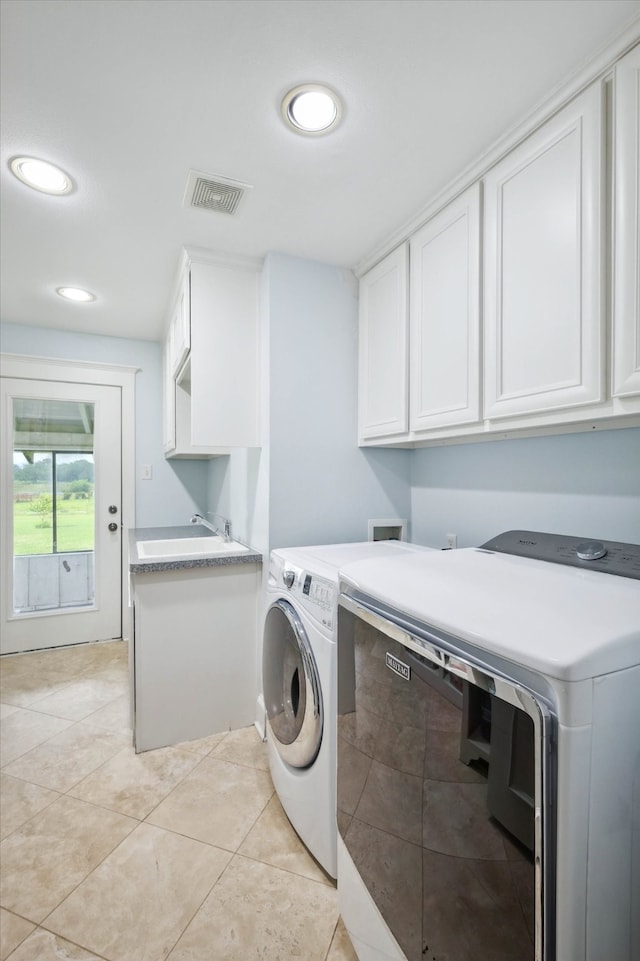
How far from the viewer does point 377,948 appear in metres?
0.98

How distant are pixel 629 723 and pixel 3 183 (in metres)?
2.33

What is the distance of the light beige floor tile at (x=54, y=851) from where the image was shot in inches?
50.9

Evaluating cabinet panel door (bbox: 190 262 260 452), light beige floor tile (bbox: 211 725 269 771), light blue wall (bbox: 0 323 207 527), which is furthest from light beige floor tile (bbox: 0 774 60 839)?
light blue wall (bbox: 0 323 207 527)

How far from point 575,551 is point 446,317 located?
0.91 meters

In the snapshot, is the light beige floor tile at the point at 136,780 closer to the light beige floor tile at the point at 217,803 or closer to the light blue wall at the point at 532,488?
the light beige floor tile at the point at 217,803

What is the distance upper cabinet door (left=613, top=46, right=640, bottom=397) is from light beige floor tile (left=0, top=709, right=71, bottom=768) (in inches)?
106

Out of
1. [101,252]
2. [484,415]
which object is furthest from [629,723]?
[101,252]

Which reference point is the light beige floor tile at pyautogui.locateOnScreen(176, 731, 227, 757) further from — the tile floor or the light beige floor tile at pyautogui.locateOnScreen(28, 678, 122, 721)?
the light beige floor tile at pyautogui.locateOnScreen(28, 678, 122, 721)

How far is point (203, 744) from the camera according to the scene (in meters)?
2.03

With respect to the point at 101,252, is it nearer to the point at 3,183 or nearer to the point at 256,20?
the point at 3,183

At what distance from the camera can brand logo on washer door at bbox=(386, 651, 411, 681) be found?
835mm

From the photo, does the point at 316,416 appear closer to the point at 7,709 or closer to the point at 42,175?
the point at 42,175

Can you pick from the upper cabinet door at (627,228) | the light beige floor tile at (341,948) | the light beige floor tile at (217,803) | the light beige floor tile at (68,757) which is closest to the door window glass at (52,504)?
the light beige floor tile at (68,757)

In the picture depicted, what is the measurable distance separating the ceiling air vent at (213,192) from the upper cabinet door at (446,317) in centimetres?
72
